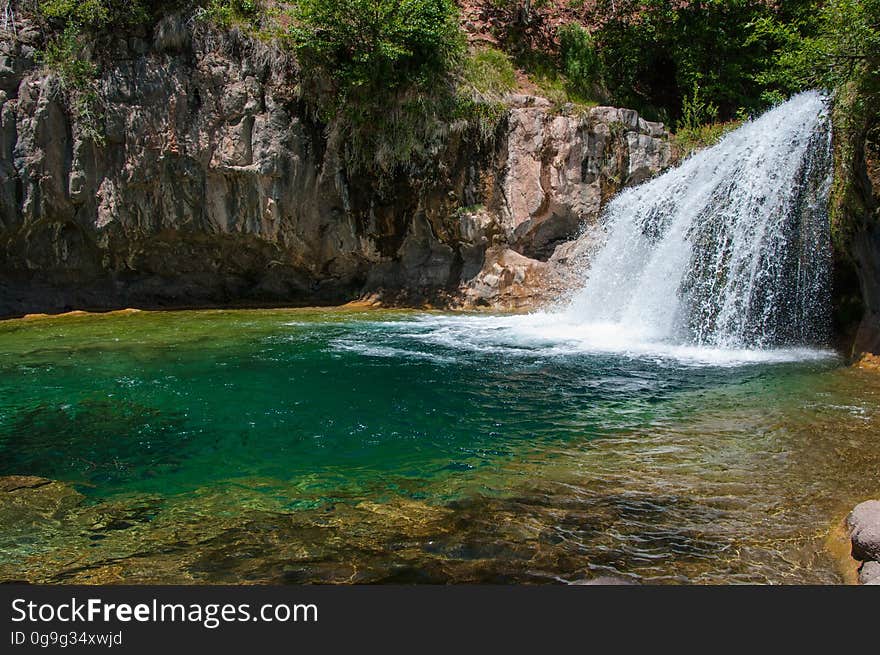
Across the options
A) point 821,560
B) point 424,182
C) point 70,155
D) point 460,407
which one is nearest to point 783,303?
point 460,407

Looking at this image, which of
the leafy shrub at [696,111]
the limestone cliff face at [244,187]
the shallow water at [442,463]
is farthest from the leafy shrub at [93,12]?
the leafy shrub at [696,111]

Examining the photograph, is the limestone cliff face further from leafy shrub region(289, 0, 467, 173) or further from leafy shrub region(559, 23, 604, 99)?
leafy shrub region(559, 23, 604, 99)

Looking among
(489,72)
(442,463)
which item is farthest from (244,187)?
(442,463)

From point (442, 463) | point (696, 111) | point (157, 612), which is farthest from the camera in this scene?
point (696, 111)

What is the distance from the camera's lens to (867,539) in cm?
307

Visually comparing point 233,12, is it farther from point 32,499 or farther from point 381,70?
point 32,499

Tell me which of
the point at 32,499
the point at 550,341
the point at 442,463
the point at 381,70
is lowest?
the point at 32,499

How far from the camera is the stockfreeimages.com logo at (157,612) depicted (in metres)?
2.61

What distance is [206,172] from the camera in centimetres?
1555

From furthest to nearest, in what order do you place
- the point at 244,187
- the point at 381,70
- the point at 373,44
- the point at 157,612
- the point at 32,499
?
the point at 244,187
the point at 381,70
the point at 373,44
the point at 32,499
the point at 157,612

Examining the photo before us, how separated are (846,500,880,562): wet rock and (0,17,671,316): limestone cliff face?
12.1 m

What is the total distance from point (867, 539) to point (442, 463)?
267cm

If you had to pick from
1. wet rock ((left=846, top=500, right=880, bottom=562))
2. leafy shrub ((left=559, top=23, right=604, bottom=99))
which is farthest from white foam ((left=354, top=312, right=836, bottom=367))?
leafy shrub ((left=559, top=23, right=604, bottom=99))

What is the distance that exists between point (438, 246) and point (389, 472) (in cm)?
1239
